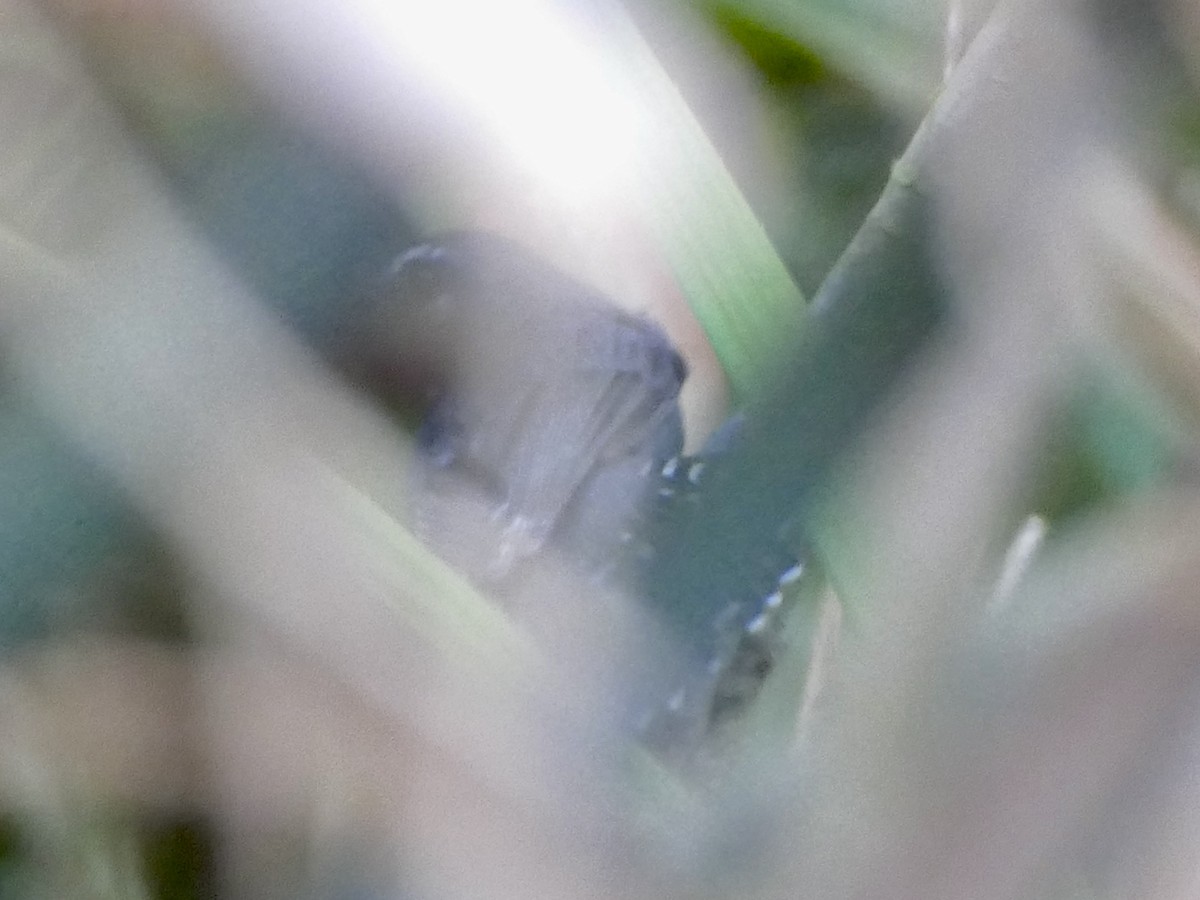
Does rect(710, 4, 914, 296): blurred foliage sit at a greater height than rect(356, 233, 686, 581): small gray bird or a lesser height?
greater

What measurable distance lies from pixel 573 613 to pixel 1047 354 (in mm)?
92

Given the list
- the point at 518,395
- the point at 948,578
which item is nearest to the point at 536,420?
the point at 518,395

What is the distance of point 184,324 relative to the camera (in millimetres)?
177

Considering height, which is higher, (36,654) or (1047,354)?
(1047,354)

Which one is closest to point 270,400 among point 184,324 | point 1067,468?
point 184,324

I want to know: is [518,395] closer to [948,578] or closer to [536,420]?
[536,420]

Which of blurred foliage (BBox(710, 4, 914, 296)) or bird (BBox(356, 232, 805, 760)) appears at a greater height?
blurred foliage (BBox(710, 4, 914, 296))

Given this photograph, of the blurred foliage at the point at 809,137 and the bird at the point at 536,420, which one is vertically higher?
the blurred foliage at the point at 809,137

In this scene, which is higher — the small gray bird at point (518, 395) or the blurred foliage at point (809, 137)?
the blurred foliage at point (809, 137)

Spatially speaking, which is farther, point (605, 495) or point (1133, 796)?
point (605, 495)

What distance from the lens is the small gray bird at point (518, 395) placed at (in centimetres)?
21

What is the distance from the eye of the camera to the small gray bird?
0.21 meters

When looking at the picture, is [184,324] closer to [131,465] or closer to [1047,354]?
[131,465]

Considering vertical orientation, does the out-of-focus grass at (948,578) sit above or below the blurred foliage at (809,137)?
below
